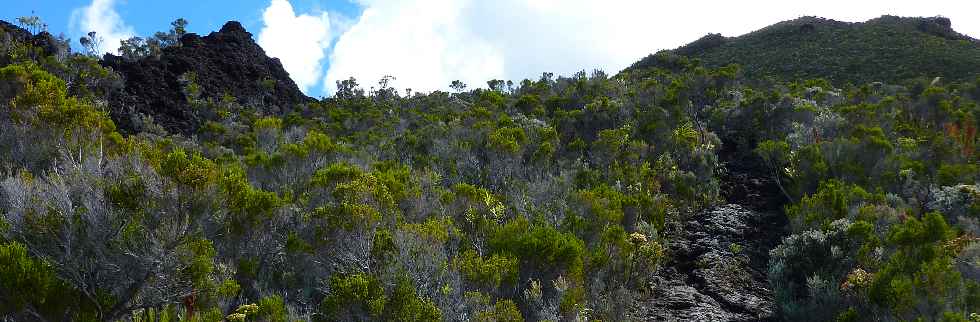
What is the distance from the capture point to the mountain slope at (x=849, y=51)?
27672 millimetres

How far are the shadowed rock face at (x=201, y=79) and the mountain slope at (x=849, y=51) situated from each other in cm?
2137

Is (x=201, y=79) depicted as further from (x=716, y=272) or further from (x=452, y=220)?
(x=716, y=272)

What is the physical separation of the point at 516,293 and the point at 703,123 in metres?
12.7

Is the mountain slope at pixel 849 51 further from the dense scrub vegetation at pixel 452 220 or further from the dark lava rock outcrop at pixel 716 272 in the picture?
the dark lava rock outcrop at pixel 716 272

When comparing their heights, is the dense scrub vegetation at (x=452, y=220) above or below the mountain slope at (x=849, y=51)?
below

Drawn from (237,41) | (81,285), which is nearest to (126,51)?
(237,41)

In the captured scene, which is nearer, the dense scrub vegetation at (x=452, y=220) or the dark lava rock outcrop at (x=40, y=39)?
the dense scrub vegetation at (x=452, y=220)

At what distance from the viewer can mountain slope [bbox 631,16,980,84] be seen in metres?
27.7

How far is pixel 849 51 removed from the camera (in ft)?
107

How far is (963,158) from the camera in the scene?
12078 millimetres

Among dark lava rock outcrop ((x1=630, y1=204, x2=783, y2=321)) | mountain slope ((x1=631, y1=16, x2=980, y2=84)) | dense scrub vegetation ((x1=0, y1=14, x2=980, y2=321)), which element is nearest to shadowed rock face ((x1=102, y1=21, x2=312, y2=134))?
dense scrub vegetation ((x1=0, y1=14, x2=980, y2=321))

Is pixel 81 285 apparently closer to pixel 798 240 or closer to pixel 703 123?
pixel 798 240

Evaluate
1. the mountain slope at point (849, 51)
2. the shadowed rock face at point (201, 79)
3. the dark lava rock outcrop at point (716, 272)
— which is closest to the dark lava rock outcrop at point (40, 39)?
the shadowed rock face at point (201, 79)

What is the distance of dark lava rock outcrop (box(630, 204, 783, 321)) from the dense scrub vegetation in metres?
0.36
